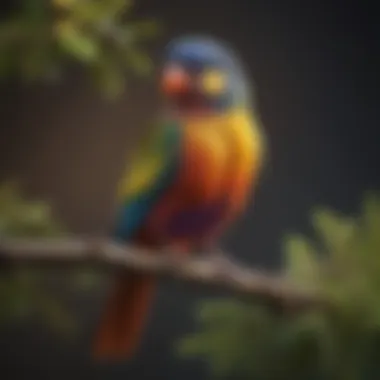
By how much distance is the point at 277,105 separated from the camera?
1.04m

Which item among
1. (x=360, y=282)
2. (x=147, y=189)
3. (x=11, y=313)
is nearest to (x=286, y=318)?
A: (x=360, y=282)

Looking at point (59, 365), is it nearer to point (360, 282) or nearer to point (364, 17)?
point (360, 282)

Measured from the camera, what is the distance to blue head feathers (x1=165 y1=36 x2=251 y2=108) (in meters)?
0.87

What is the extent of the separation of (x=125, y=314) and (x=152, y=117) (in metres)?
0.24

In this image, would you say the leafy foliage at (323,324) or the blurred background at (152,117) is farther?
the blurred background at (152,117)

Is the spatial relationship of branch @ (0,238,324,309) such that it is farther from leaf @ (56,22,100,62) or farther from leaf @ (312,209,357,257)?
leaf @ (56,22,100,62)

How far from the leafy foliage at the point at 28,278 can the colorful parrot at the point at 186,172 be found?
3.2 inches

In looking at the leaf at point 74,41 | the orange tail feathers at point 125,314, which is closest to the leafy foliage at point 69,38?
the leaf at point 74,41

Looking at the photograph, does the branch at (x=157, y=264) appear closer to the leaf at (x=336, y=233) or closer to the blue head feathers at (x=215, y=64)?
the leaf at (x=336, y=233)

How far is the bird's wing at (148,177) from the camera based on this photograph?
0.85 metres

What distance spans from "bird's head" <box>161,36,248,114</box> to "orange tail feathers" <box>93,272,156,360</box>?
0.18 m

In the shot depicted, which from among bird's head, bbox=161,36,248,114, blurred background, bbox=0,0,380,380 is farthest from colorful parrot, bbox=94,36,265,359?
blurred background, bbox=0,0,380,380

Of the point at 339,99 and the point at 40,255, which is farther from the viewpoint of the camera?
the point at 339,99

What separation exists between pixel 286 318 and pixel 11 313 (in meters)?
0.33
